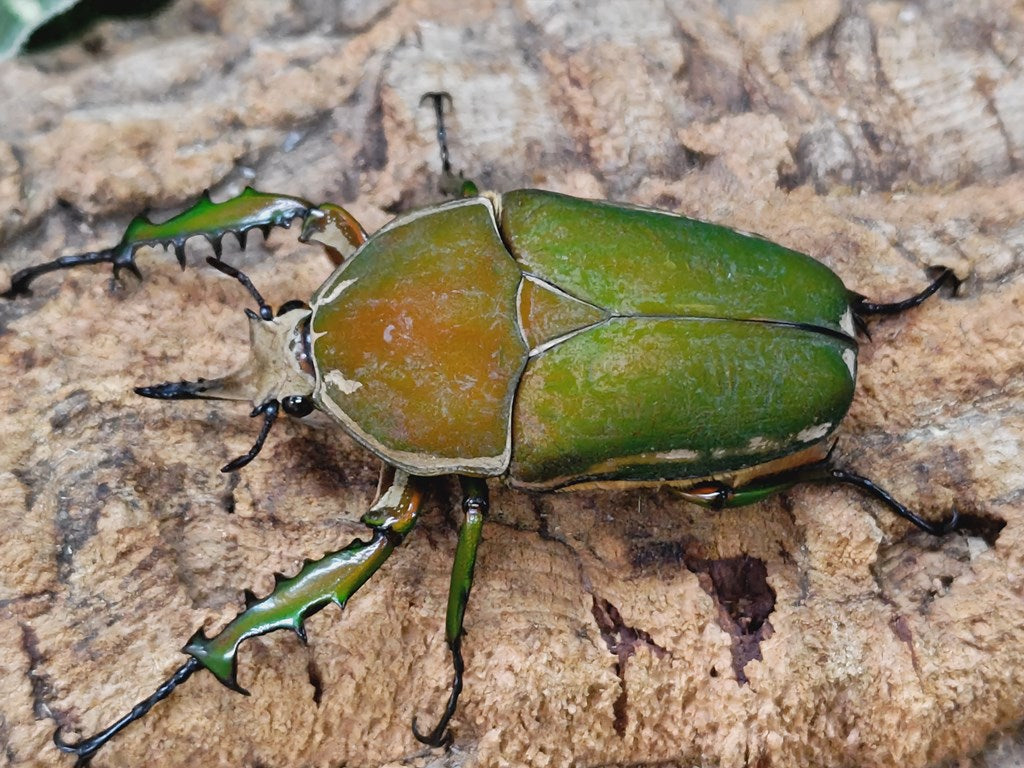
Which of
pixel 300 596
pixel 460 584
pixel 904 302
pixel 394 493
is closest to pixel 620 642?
pixel 460 584

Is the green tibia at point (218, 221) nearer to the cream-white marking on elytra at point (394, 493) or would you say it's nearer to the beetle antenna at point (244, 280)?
the beetle antenna at point (244, 280)

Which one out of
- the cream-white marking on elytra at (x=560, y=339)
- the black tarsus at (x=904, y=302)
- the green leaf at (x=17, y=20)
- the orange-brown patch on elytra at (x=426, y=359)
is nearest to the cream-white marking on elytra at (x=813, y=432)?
the black tarsus at (x=904, y=302)

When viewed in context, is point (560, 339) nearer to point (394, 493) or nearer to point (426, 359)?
point (426, 359)

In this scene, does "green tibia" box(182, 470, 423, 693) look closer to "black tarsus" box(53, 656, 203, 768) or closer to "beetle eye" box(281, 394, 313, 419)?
"black tarsus" box(53, 656, 203, 768)

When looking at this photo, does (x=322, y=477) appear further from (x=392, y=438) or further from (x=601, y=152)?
(x=601, y=152)

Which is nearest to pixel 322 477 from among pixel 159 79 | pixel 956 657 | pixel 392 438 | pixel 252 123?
pixel 392 438

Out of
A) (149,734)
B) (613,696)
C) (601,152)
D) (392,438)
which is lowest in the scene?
(149,734)
